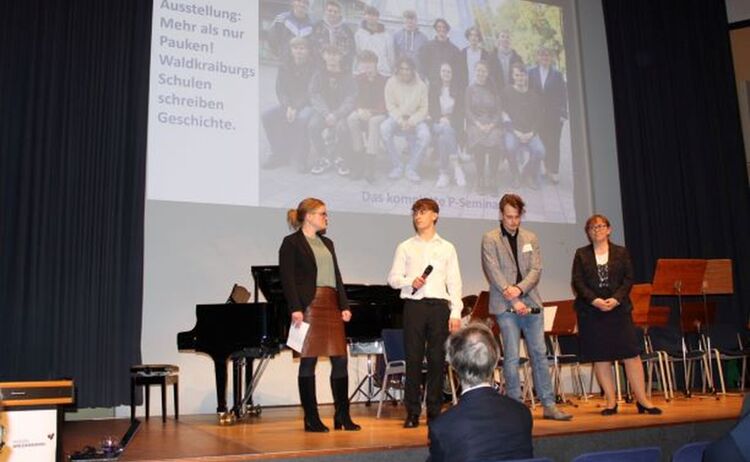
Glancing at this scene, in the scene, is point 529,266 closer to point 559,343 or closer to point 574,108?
point 559,343

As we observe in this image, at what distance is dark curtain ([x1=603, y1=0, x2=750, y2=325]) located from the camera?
888 cm

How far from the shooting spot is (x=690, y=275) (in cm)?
630

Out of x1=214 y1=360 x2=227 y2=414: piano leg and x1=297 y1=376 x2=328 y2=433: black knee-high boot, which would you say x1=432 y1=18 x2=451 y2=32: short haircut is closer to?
x1=214 y1=360 x2=227 y2=414: piano leg

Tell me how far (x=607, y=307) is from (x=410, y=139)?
314 cm

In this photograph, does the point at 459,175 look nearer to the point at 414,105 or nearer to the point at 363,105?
the point at 414,105

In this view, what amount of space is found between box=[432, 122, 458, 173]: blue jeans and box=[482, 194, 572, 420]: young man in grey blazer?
2828 millimetres

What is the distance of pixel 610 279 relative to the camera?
5.12 m

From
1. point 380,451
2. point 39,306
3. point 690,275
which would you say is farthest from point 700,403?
point 39,306

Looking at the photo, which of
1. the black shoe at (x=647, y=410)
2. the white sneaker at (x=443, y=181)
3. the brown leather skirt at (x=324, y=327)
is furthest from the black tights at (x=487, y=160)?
the brown leather skirt at (x=324, y=327)

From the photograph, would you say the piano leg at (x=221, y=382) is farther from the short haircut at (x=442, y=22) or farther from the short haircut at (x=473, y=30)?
the short haircut at (x=473, y=30)

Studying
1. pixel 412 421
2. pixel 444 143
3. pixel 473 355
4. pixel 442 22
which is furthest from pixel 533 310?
pixel 442 22

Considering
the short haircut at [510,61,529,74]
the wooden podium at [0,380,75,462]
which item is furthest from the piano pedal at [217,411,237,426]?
the short haircut at [510,61,529,74]

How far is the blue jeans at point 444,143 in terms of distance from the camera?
770cm

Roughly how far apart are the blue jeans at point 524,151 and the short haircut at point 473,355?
5.54 metres
